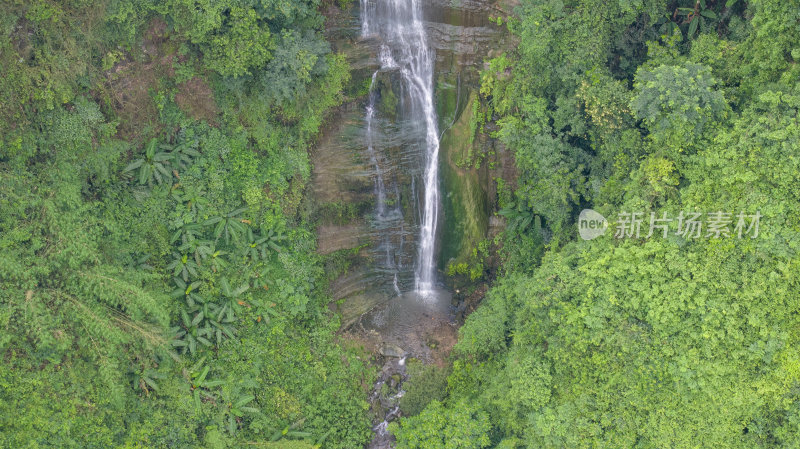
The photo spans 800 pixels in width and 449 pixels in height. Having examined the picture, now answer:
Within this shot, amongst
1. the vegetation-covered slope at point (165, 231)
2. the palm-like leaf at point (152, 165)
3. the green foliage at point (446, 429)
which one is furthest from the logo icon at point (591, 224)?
the palm-like leaf at point (152, 165)

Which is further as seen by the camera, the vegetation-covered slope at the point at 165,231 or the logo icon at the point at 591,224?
the logo icon at the point at 591,224

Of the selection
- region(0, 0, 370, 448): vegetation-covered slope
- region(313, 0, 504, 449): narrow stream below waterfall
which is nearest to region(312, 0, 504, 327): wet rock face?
region(313, 0, 504, 449): narrow stream below waterfall

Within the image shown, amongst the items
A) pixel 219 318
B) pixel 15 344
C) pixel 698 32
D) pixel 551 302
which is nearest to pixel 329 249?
pixel 219 318

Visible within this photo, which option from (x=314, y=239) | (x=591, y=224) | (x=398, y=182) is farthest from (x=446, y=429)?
(x=398, y=182)

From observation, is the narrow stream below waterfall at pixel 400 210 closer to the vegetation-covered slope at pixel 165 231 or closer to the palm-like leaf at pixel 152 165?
the vegetation-covered slope at pixel 165 231

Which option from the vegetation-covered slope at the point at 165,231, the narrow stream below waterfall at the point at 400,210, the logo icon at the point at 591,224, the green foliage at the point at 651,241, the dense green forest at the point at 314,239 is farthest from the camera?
the narrow stream below waterfall at the point at 400,210

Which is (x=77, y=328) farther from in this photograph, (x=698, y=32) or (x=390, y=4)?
(x=698, y=32)
